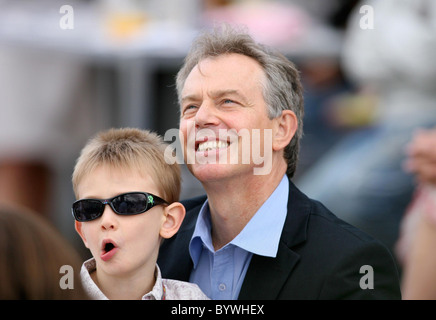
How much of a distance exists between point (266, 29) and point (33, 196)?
2.76 meters

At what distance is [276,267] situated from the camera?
5.78 feet

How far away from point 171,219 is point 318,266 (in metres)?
0.40

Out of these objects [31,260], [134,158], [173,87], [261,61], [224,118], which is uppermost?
[173,87]

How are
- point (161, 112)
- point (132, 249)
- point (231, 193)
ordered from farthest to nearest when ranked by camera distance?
point (161, 112) < point (231, 193) < point (132, 249)

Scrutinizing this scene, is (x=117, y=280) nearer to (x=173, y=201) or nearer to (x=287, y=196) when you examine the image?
(x=173, y=201)

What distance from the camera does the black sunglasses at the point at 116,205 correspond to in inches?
62.9

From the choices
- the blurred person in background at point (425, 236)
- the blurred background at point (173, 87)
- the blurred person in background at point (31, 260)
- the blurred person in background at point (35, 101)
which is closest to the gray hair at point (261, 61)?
the blurred person in background at point (31, 260)

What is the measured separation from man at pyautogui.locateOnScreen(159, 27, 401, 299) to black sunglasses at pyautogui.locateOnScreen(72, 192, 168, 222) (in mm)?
221

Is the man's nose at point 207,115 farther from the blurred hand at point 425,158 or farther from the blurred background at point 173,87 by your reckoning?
the blurred background at point 173,87

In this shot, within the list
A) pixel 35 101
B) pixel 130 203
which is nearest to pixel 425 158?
pixel 130 203

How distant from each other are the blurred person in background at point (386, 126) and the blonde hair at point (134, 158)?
102 inches

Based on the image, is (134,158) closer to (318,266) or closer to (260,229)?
(260,229)

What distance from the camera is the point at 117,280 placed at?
1.65 metres
